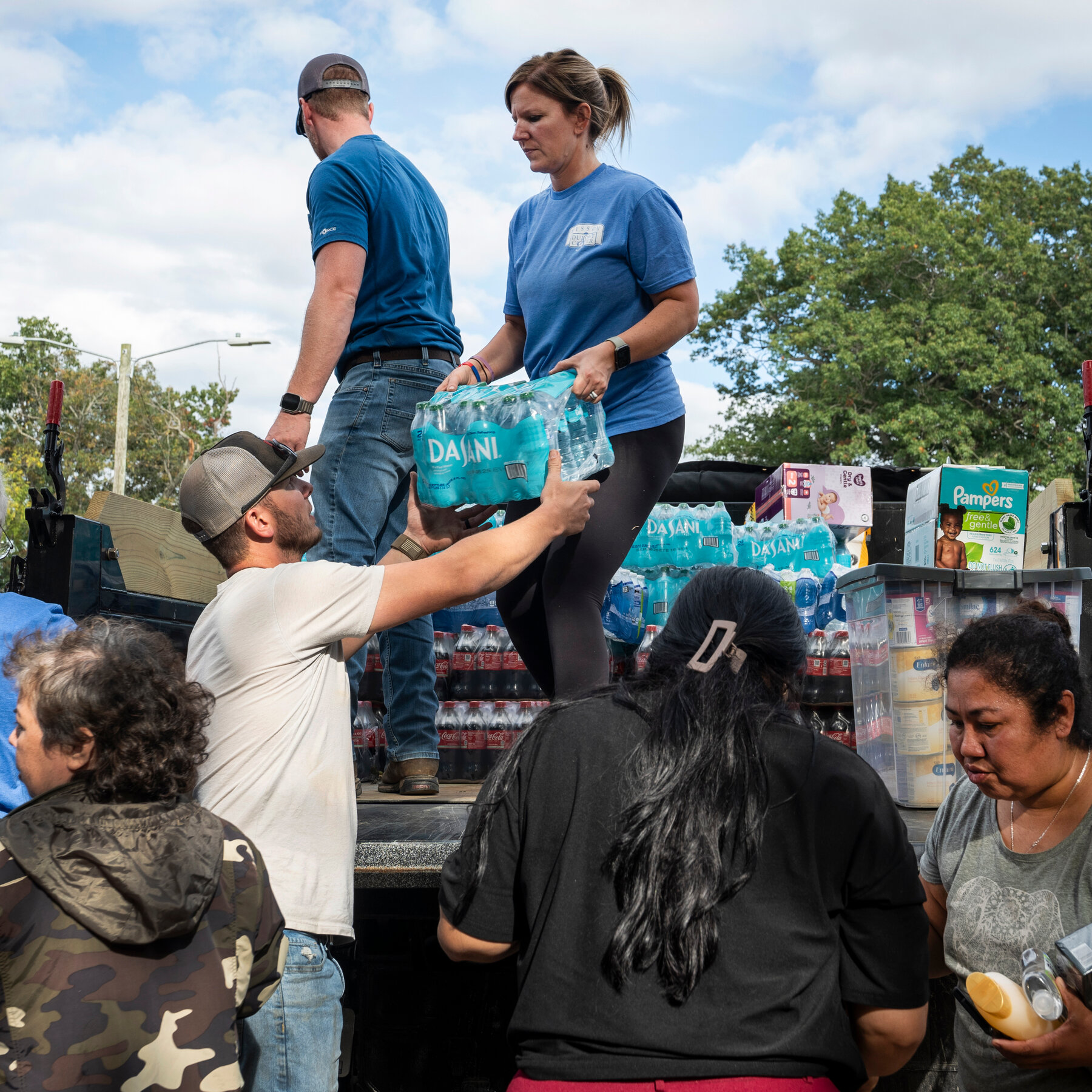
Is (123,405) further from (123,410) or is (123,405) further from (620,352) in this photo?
(620,352)

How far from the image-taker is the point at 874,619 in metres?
3.06

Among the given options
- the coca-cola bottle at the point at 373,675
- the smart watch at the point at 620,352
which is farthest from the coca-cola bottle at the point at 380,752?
the smart watch at the point at 620,352

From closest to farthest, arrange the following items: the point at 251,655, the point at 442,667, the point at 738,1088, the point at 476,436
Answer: the point at 738,1088, the point at 251,655, the point at 476,436, the point at 442,667

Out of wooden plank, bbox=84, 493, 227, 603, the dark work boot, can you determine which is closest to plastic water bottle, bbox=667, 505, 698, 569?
the dark work boot

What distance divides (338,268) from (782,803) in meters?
2.06

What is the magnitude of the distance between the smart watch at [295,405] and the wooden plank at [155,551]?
0.74m

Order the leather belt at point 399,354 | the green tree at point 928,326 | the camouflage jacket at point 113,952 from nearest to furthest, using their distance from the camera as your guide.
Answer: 1. the camouflage jacket at point 113,952
2. the leather belt at point 399,354
3. the green tree at point 928,326

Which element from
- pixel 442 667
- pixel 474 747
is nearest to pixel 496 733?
pixel 474 747

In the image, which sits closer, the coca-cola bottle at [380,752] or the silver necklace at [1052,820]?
the silver necklace at [1052,820]

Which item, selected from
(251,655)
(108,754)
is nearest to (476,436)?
(251,655)

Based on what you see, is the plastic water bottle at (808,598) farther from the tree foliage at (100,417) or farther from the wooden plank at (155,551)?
the tree foliage at (100,417)

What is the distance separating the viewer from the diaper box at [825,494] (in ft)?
19.4

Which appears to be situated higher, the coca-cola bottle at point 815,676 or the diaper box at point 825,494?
the diaper box at point 825,494

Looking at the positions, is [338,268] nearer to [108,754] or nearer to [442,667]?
[442,667]
